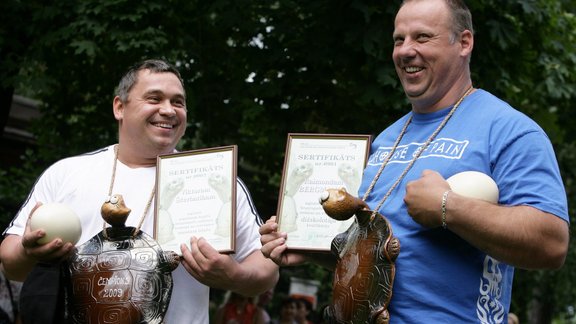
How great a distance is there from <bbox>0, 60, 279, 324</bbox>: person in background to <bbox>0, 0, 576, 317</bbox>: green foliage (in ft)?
13.0

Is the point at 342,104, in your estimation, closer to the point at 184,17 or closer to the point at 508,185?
the point at 184,17

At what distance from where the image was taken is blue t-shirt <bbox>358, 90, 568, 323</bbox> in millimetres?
2771

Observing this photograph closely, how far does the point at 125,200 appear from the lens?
12.7 ft

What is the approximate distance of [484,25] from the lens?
8273mm

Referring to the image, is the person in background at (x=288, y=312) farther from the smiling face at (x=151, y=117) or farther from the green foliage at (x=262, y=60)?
the smiling face at (x=151, y=117)

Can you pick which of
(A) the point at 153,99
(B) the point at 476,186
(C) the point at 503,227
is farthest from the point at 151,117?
(C) the point at 503,227

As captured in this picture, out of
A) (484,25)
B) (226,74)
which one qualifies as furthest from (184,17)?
(484,25)

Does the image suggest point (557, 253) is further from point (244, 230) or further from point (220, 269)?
point (244, 230)

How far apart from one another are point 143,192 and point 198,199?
1.20 ft

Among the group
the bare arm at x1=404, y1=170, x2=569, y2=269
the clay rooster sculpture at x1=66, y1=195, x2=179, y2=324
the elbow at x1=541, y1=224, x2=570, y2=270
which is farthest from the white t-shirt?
the elbow at x1=541, y1=224, x2=570, y2=270

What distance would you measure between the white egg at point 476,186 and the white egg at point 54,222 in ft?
5.03

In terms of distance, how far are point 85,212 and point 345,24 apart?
4.65 m

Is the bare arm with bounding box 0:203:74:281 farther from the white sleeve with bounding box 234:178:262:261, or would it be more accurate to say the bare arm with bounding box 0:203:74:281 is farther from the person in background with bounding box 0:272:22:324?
the person in background with bounding box 0:272:22:324

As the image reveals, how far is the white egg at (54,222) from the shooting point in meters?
3.41
